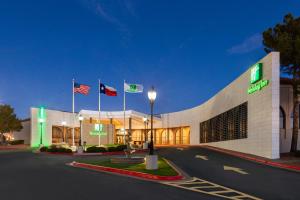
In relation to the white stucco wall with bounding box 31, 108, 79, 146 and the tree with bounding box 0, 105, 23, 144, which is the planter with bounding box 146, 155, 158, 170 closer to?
the white stucco wall with bounding box 31, 108, 79, 146

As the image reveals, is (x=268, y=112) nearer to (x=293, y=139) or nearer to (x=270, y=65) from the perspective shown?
(x=270, y=65)

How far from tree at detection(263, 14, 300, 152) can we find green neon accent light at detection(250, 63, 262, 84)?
284 centimetres

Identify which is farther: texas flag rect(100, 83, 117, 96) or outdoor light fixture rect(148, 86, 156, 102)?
texas flag rect(100, 83, 117, 96)

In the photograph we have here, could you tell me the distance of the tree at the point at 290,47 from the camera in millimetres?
32031

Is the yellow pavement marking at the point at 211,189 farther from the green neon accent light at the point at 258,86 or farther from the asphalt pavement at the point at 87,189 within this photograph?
the green neon accent light at the point at 258,86

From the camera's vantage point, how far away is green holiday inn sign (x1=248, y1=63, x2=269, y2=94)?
101 ft

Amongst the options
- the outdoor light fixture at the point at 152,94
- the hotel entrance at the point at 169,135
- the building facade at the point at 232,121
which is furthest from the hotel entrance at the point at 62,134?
the outdoor light fixture at the point at 152,94

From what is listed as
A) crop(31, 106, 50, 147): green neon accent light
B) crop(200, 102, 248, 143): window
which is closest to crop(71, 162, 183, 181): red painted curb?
crop(200, 102, 248, 143): window

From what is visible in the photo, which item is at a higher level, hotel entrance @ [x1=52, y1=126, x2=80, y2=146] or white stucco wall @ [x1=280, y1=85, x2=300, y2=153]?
white stucco wall @ [x1=280, y1=85, x2=300, y2=153]

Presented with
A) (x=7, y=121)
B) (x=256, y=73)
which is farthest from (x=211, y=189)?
(x=7, y=121)

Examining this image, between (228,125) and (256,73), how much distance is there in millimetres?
12279

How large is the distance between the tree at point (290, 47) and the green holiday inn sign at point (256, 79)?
2888 millimetres

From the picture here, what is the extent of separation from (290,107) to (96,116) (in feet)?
144

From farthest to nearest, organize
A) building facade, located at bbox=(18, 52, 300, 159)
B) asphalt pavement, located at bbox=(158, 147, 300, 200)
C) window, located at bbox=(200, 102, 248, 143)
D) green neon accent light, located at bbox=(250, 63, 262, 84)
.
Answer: window, located at bbox=(200, 102, 248, 143) → green neon accent light, located at bbox=(250, 63, 262, 84) → building facade, located at bbox=(18, 52, 300, 159) → asphalt pavement, located at bbox=(158, 147, 300, 200)
